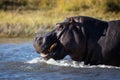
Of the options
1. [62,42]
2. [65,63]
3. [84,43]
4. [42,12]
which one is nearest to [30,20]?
[42,12]

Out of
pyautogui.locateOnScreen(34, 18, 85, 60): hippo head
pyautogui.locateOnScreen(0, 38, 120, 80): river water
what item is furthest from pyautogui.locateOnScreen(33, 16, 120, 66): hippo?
pyautogui.locateOnScreen(0, 38, 120, 80): river water

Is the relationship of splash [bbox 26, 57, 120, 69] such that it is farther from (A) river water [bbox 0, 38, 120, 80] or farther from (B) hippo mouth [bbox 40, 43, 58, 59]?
(B) hippo mouth [bbox 40, 43, 58, 59]

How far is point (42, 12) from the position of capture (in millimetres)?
25734

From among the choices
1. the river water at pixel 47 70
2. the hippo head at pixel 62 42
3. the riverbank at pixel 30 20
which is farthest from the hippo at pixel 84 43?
the riverbank at pixel 30 20

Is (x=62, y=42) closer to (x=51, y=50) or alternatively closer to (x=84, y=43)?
(x=51, y=50)

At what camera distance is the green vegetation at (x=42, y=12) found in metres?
21.8

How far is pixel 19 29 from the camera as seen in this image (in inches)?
859

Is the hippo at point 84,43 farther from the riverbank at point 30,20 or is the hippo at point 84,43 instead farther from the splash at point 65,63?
the riverbank at point 30,20

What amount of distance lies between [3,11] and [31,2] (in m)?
3.91

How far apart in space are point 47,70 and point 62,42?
728mm

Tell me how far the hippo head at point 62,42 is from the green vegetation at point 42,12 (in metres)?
8.58

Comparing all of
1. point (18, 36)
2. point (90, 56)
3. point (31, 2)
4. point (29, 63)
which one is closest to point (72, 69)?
point (90, 56)

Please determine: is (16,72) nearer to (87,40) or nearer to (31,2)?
(87,40)

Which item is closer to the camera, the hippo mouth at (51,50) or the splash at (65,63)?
the hippo mouth at (51,50)
